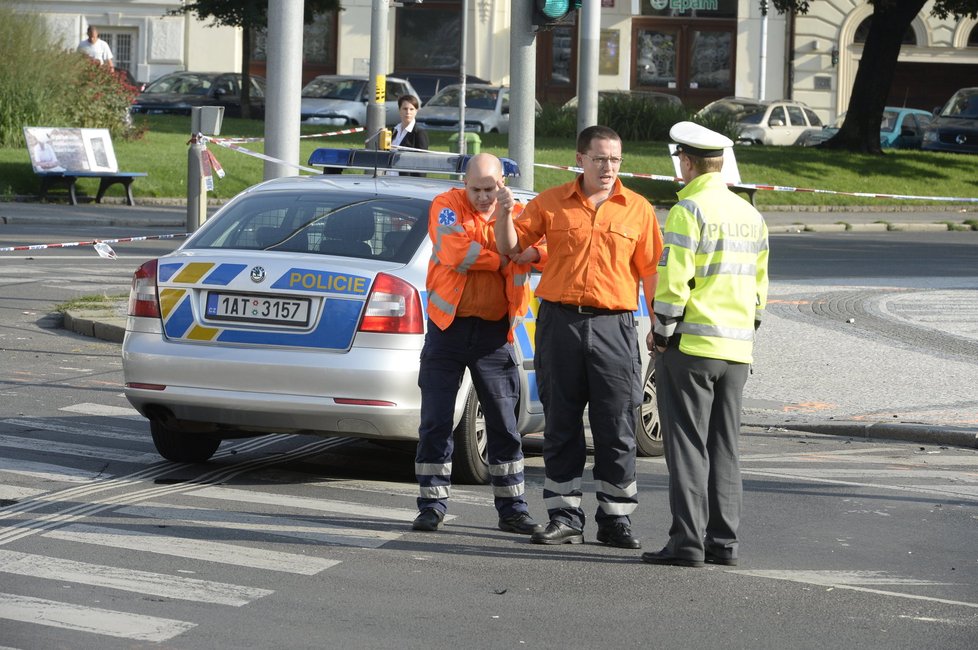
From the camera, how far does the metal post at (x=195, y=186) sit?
13.6m

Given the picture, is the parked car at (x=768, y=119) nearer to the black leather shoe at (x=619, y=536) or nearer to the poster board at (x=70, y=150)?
the poster board at (x=70, y=150)

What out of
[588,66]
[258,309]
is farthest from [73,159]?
[258,309]

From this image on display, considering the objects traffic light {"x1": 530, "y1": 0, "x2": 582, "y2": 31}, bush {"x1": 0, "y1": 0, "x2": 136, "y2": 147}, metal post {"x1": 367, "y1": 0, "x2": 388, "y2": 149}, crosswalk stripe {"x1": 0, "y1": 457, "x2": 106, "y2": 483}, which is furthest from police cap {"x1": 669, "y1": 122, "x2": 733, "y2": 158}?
bush {"x1": 0, "y1": 0, "x2": 136, "y2": 147}

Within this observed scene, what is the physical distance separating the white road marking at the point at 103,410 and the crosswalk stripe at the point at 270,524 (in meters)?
2.56

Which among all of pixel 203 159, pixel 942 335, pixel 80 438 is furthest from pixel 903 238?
pixel 80 438

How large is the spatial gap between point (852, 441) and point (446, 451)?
3888 mm

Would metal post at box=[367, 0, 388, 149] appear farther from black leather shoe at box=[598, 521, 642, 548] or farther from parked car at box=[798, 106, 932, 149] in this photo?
parked car at box=[798, 106, 932, 149]

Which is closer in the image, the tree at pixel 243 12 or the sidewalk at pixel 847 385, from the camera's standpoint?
the sidewalk at pixel 847 385

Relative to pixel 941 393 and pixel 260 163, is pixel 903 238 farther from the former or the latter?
pixel 941 393

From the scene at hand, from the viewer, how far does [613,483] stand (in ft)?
23.0

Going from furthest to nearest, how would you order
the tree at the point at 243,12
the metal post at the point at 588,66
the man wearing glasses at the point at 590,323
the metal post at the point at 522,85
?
1. the tree at the point at 243,12
2. the metal post at the point at 588,66
3. the metal post at the point at 522,85
4. the man wearing glasses at the point at 590,323

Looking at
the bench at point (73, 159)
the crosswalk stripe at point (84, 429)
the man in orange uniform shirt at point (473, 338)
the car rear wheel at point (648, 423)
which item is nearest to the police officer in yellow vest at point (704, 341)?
the man in orange uniform shirt at point (473, 338)

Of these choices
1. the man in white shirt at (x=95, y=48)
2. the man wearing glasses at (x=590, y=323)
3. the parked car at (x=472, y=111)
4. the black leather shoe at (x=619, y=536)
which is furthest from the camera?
the parked car at (x=472, y=111)

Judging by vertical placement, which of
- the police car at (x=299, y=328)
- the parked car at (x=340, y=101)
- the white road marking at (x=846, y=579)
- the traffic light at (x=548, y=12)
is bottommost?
the white road marking at (x=846, y=579)
